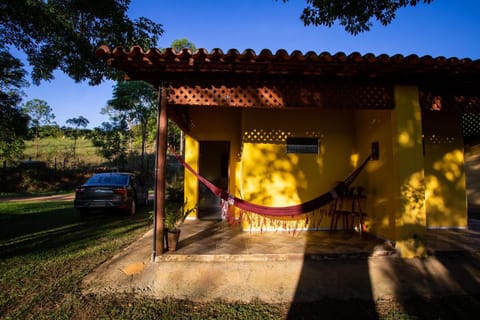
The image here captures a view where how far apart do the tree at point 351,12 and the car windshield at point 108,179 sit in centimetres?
530

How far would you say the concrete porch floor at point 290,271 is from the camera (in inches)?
92.2

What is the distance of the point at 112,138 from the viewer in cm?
1592

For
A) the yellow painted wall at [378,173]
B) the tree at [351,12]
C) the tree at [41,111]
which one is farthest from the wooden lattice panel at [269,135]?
the tree at [41,111]

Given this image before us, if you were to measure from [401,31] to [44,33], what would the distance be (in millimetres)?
6776

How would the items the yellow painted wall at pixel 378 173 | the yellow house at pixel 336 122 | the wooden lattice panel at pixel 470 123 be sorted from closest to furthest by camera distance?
the yellow house at pixel 336 122 → the yellow painted wall at pixel 378 173 → the wooden lattice panel at pixel 470 123

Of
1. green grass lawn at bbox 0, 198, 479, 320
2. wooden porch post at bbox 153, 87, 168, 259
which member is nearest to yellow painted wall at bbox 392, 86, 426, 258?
green grass lawn at bbox 0, 198, 479, 320

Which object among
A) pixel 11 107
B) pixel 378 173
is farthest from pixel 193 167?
pixel 11 107

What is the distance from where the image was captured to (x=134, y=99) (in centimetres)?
1655

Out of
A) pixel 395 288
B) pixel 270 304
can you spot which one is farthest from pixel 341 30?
pixel 270 304

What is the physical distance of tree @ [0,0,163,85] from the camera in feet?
13.2

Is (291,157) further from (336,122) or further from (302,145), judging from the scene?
(336,122)

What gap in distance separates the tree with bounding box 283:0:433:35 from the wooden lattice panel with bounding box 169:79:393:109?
70.5 inches

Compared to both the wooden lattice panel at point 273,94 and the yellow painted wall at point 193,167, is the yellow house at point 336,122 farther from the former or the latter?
the yellow painted wall at point 193,167

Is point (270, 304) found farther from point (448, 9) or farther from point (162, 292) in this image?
point (448, 9)
